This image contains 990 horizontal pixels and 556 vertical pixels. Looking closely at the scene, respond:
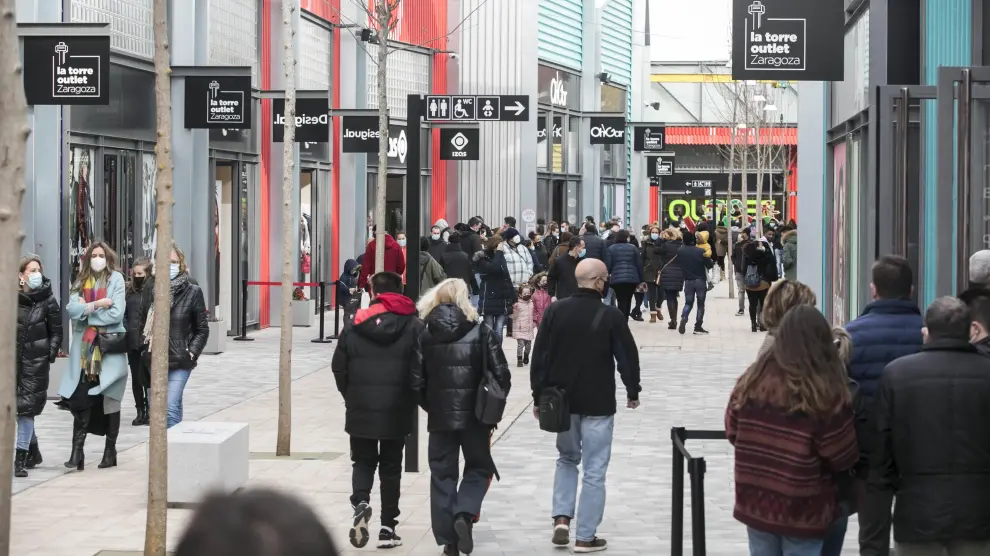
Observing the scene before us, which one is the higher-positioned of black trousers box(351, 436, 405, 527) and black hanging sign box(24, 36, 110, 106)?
black hanging sign box(24, 36, 110, 106)

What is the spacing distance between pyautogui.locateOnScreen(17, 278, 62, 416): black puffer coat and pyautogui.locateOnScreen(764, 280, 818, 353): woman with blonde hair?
6.24 metres

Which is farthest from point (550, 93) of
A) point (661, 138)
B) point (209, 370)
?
point (209, 370)

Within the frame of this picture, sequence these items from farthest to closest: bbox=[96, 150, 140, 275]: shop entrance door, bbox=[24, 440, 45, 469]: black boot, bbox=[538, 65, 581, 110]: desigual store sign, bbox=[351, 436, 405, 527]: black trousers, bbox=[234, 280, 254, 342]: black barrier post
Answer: bbox=[538, 65, 581, 110]: desigual store sign → bbox=[234, 280, 254, 342]: black barrier post → bbox=[96, 150, 140, 275]: shop entrance door → bbox=[24, 440, 45, 469]: black boot → bbox=[351, 436, 405, 527]: black trousers

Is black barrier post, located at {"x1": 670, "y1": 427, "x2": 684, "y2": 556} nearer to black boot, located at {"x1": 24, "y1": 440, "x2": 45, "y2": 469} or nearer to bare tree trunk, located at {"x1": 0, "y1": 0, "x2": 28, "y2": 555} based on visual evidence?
bare tree trunk, located at {"x1": 0, "y1": 0, "x2": 28, "y2": 555}

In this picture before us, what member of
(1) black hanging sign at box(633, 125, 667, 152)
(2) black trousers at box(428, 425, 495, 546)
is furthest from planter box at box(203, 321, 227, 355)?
(1) black hanging sign at box(633, 125, 667, 152)

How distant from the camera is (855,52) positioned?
17.7m

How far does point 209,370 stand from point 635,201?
128 ft

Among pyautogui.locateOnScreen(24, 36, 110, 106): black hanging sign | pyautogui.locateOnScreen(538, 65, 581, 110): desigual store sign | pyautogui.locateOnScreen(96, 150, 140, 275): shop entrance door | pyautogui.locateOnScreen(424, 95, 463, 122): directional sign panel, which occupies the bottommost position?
pyautogui.locateOnScreen(96, 150, 140, 275): shop entrance door

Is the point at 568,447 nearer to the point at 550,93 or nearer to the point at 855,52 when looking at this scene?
the point at 855,52

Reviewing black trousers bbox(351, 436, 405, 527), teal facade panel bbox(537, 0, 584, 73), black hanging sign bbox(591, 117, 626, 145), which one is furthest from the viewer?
teal facade panel bbox(537, 0, 584, 73)

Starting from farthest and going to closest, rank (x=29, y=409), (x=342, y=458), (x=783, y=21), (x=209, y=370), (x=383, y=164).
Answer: (x=209, y=370) → (x=383, y=164) → (x=783, y=21) → (x=342, y=458) → (x=29, y=409)

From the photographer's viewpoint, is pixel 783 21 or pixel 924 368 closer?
pixel 924 368

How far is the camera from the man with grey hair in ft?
19.6

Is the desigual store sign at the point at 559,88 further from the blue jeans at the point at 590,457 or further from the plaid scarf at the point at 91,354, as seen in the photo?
the blue jeans at the point at 590,457
